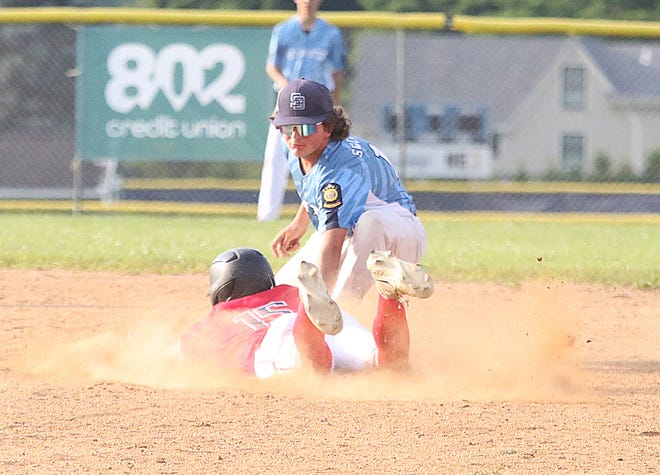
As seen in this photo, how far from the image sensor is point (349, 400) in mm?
4004

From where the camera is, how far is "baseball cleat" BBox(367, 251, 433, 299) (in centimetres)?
399

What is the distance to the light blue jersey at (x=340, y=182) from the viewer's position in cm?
439

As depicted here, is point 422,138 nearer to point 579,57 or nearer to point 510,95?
point 510,95

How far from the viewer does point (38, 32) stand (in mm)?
24281

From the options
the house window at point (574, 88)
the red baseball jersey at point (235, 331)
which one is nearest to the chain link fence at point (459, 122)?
the house window at point (574, 88)

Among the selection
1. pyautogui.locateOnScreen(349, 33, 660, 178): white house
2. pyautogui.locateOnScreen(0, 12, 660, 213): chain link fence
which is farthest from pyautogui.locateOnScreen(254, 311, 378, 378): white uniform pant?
pyautogui.locateOnScreen(349, 33, 660, 178): white house

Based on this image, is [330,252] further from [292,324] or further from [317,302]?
[317,302]

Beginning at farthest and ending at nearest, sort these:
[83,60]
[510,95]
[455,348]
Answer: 1. [510,95]
2. [83,60]
3. [455,348]

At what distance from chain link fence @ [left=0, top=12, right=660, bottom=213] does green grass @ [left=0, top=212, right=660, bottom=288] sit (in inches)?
46.4

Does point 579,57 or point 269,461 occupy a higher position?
point 579,57

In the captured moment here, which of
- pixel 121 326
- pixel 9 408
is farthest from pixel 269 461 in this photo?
pixel 121 326

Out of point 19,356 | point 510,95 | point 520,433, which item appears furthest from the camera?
point 510,95

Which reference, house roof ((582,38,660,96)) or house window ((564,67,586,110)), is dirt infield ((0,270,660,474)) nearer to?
house roof ((582,38,660,96))

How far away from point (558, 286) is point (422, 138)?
80.5 ft
